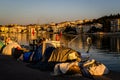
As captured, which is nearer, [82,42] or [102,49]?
[102,49]

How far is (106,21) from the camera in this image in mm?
189625

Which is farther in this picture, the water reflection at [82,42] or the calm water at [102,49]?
the water reflection at [82,42]

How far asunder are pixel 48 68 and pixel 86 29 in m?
165

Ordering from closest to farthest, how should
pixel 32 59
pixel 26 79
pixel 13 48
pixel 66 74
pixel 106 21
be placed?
pixel 26 79 < pixel 66 74 < pixel 32 59 < pixel 13 48 < pixel 106 21

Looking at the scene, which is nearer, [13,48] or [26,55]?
[26,55]

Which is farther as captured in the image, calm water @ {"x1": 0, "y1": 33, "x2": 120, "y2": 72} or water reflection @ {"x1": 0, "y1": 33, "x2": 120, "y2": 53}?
water reflection @ {"x1": 0, "y1": 33, "x2": 120, "y2": 53}

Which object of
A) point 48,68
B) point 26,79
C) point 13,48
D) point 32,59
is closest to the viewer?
point 26,79

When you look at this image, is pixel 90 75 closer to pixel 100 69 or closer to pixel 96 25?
pixel 100 69

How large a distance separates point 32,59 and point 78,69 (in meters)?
5.57

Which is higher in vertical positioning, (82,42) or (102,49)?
(102,49)

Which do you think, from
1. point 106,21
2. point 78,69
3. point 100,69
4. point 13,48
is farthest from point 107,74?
point 106,21

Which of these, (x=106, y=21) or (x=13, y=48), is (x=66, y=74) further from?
(x=106, y=21)

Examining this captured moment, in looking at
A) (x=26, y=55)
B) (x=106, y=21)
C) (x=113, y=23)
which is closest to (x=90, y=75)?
(x=26, y=55)

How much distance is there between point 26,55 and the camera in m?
19.5
